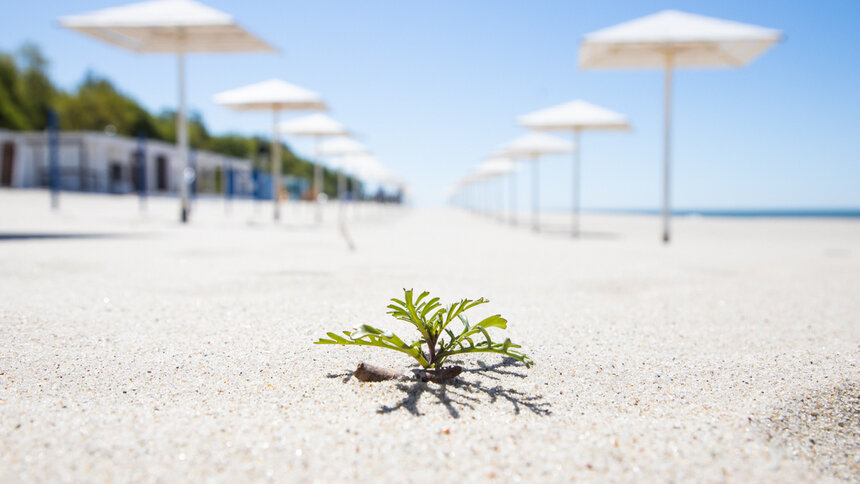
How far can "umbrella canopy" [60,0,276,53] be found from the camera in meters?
7.46

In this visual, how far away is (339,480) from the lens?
108 cm

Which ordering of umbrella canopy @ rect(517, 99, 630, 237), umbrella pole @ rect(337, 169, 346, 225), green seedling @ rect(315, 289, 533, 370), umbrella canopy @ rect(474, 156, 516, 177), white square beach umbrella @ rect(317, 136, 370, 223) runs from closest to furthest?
green seedling @ rect(315, 289, 533, 370) → umbrella canopy @ rect(517, 99, 630, 237) → umbrella pole @ rect(337, 169, 346, 225) → white square beach umbrella @ rect(317, 136, 370, 223) → umbrella canopy @ rect(474, 156, 516, 177)

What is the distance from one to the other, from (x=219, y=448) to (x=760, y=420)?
1.30 m

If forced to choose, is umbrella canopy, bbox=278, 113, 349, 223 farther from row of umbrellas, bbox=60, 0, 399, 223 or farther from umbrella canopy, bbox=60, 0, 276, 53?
umbrella canopy, bbox=60, 0, 276, 53

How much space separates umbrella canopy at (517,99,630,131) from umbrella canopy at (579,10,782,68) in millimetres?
1252

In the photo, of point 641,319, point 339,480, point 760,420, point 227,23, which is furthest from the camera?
point 227,23

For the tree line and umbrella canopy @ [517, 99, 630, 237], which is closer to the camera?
umbrella canopy @ [517, 99, 630, 237]

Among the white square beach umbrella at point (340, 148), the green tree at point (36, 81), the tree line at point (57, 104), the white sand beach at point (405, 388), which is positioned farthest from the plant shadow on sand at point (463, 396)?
the green tree at point (36, 81)

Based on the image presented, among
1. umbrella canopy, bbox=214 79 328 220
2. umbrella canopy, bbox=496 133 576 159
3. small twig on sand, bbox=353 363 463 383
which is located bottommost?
small twig on sand, bbox=353 363 463 383

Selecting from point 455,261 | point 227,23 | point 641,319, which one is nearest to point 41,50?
point 227,23

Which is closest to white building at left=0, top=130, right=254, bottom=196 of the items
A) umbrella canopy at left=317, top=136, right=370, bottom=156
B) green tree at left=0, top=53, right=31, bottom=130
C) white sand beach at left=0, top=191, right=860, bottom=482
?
umbrella canopy at left=317, top=136, right=370, bottom=156

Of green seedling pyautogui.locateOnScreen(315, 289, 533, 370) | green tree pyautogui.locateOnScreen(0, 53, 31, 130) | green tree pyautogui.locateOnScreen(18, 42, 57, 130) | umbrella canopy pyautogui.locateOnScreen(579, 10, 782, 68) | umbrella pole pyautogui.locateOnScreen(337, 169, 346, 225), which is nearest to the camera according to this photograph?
green seedling pyautogui.locateOnScreen(315, 289, 533, 370)

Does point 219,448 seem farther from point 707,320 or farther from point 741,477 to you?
point 707,320

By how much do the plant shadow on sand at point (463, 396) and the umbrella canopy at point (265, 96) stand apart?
30.9 feet
